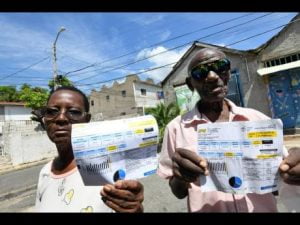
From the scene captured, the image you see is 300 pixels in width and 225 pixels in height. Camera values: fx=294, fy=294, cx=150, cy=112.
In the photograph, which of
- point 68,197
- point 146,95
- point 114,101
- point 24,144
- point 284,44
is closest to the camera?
point 68,197

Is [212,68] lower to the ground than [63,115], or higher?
higher

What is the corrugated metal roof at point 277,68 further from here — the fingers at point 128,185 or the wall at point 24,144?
the wall at point 24,144

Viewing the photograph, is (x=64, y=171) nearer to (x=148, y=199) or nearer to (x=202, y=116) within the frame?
(x=202, y=116)

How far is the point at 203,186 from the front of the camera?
4.32 feet

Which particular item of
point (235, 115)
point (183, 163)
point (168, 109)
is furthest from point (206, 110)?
point (168, 109)

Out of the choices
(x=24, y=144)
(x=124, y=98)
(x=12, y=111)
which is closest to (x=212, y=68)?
(x=24, y=144)

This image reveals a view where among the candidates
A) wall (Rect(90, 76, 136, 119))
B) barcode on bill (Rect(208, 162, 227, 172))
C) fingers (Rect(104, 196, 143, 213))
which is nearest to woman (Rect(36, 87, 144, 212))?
fingers (Rect(104, 196, 143, 213))

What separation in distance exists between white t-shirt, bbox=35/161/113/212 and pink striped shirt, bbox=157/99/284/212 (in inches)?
19.7

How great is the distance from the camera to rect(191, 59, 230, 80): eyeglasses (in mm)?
1756

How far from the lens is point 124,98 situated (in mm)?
37656

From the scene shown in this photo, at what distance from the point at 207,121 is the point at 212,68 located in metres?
0.32
